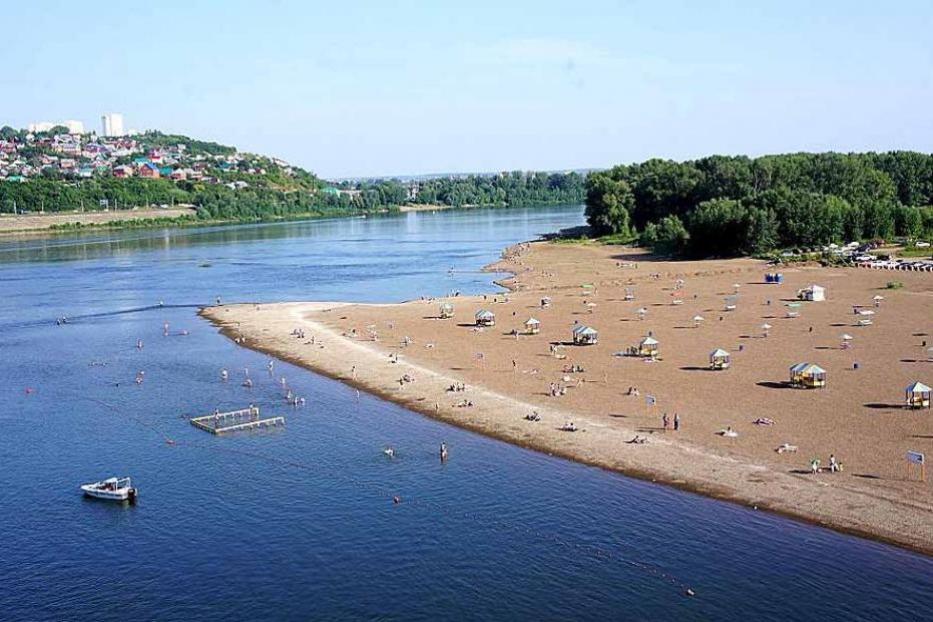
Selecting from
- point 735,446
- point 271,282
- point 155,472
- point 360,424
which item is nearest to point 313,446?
point 360,424

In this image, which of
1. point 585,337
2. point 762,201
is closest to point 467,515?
point 585,337

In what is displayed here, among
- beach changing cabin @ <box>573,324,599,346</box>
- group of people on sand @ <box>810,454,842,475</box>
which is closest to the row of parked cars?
beach changing cabin @ <box>573,324,599,346</box>

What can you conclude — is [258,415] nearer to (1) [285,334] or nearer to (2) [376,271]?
(1) [285,334]

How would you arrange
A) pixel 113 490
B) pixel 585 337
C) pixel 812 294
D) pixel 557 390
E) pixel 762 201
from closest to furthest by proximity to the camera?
pixel 113 490
pixel 557 390
pixel 585 337
pixel 812 294
pixel 762 201

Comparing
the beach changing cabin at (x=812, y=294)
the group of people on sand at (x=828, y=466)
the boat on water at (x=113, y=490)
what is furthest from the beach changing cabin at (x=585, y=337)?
the boat on water at (x=113, y=490)

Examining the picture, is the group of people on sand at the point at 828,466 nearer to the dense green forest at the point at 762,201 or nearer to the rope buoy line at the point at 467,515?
the rope buoy line at the point at 467,515

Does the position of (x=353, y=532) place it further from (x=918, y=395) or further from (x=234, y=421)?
(x=918, y=395)

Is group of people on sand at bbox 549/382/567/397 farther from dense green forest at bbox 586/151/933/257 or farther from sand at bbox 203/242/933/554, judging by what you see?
dense green forest at bbox 586/151/933/257
